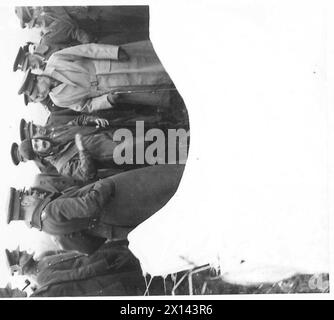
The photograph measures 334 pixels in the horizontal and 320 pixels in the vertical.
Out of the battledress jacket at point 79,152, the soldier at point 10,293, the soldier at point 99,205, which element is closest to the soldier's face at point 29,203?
the soldier at point 99,205

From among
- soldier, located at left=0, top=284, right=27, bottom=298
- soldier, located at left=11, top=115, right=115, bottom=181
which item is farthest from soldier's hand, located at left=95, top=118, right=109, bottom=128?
soldier, located at left=0, top=284, right=27, bottom=298

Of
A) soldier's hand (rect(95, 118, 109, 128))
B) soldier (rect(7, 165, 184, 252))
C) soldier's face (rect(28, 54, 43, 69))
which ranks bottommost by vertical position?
soldier (rect(7, 165, 184, 252))

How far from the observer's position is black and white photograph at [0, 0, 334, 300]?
228 centimetres

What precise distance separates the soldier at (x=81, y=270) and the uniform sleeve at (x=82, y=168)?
244 mm

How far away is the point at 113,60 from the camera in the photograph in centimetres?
230

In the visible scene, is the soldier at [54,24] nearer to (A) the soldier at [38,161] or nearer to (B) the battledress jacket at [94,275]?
(A) the soldier at [38,161]

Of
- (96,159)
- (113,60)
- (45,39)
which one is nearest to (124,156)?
(96,159)

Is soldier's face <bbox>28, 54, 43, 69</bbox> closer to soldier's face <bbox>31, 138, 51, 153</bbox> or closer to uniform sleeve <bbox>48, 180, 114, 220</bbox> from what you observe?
soldier's face <bbox>31, 138, 51, 153</bbox>

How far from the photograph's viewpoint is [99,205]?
226 cm

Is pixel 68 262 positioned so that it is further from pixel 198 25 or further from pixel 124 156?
pixel 198 25

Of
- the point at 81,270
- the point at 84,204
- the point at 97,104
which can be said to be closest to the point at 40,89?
the point at 97,104

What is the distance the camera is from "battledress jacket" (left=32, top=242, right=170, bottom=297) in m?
2.28

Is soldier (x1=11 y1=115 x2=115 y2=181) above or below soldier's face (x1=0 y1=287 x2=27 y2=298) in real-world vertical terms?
above

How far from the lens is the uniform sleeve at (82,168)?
2268 mm
